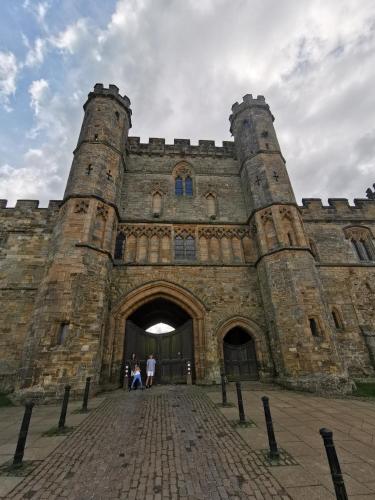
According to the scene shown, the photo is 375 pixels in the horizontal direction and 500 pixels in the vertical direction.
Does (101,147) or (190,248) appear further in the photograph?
(101,147)

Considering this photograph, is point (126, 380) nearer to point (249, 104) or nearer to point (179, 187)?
point (179, 187)

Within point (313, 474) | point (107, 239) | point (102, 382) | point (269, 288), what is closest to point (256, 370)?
point (269, 288)

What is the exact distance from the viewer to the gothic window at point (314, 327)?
32.1 feet

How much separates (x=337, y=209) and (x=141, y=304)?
14.0 m

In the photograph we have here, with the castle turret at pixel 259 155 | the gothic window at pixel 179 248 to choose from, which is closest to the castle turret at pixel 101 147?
the gothic window at pixel 179 248

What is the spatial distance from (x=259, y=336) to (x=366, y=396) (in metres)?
4.21

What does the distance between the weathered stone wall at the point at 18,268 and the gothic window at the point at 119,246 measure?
3.94 meters

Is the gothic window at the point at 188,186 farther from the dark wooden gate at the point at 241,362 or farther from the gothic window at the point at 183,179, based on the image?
the dark wooden gate at the point at 241,362

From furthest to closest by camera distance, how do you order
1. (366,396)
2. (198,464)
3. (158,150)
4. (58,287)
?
1. (158,150)
2. (58,287)
3. (366,396)
4. (198,464)

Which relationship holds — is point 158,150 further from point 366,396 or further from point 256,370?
point 366,396

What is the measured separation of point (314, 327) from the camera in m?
9.95

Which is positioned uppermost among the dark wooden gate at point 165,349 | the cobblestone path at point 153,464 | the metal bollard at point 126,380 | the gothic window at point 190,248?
the gothic window at point 190,248

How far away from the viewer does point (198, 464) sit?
3.37 metres

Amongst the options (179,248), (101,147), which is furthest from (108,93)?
(179,248)
